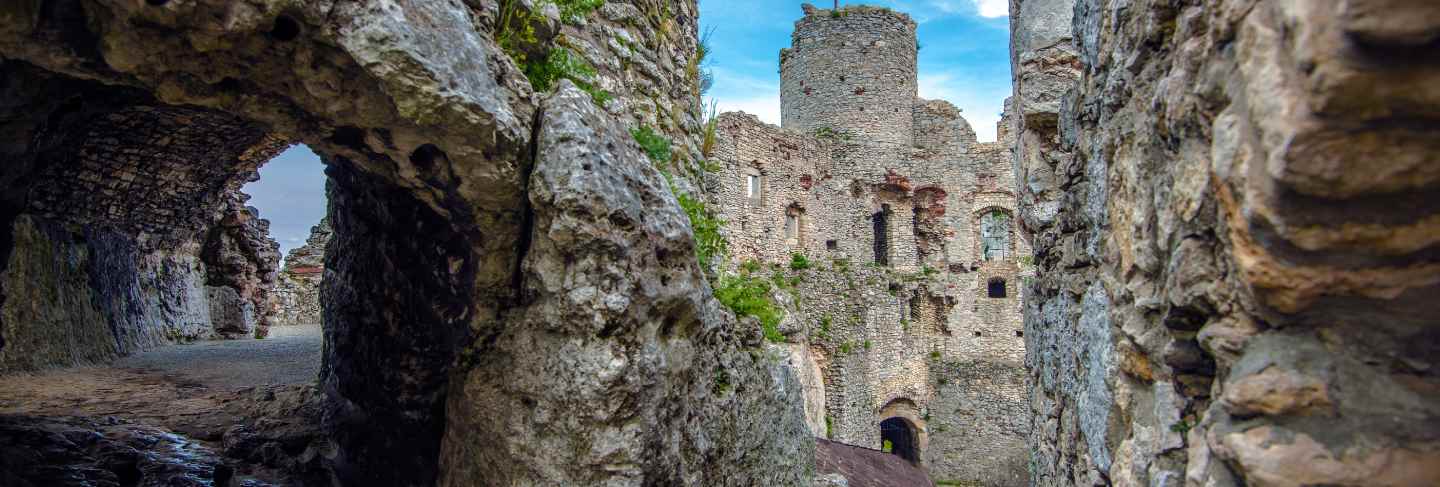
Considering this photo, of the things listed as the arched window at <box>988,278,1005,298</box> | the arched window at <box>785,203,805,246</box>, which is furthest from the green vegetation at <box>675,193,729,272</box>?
the arched window at <box>988,278,1005,298</box>

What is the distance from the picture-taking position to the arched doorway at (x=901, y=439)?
1738 cm

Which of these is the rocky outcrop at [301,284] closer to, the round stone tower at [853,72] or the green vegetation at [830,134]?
the round stone tower at [853,72]

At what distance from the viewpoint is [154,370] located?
6.64 metres

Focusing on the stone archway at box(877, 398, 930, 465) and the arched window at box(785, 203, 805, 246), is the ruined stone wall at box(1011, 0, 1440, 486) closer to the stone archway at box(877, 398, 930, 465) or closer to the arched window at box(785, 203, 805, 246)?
the stone archway at box(877, 398, 930, 465)

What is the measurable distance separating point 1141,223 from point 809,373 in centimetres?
1007

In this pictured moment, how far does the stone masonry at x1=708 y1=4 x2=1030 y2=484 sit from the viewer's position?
15383mm

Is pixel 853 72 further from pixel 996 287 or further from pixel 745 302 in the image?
pixel 745 302

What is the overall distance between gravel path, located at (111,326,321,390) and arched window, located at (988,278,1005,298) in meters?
14.6

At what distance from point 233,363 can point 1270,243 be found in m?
7.91

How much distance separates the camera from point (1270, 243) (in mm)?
1745

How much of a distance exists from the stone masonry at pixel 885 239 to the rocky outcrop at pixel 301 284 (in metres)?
8.37

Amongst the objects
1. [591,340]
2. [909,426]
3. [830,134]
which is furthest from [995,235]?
[591,340]

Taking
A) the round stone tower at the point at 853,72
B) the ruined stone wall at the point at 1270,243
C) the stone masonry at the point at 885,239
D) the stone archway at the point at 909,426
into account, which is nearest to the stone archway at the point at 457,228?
the ruined stone wall at the point at 1270,243

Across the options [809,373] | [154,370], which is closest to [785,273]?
[809,373]
